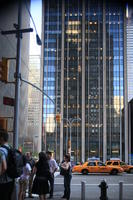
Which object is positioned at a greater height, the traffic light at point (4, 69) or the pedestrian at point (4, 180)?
the traffic light at point (4, 69)

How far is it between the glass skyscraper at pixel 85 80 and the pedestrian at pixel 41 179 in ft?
277

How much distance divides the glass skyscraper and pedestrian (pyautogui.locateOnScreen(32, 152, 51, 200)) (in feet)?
277

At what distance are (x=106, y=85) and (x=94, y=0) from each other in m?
26.8

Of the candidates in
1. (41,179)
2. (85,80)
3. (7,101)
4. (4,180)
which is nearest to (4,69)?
(7,101)

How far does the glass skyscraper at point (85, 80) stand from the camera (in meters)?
95.3

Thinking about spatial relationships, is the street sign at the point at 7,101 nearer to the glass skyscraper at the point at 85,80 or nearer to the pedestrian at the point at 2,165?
the pedestrian at the point at 2,165

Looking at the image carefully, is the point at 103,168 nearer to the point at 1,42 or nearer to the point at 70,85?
the point at 1,42

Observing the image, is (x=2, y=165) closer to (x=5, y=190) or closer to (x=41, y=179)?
(x=5, y=190)

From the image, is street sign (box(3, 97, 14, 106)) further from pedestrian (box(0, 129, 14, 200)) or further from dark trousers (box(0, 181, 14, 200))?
dark trousers (box(0, 181, 14, 200))

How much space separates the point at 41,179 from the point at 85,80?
9097cm

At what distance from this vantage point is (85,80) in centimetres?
9894

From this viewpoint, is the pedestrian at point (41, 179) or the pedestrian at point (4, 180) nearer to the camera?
the pedestrian at point (4, 180)

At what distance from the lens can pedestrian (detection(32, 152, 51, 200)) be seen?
852 cm

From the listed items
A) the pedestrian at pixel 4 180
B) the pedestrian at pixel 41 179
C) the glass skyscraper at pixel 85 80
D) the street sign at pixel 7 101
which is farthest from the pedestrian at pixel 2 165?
the glass skyscraper at pixel 85 80
